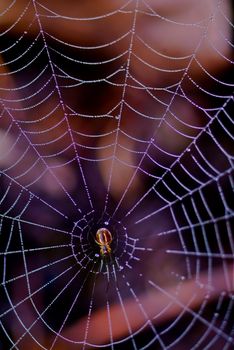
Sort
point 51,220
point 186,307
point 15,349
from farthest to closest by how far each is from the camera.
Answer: point 51,220 → point 15,349 → point 186,307

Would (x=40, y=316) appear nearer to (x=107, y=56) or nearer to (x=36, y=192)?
(x=36, y=192)

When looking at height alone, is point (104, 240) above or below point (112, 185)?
below

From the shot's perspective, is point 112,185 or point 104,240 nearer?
point 104,240

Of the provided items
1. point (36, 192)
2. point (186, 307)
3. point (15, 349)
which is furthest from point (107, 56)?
point (15, 349)
